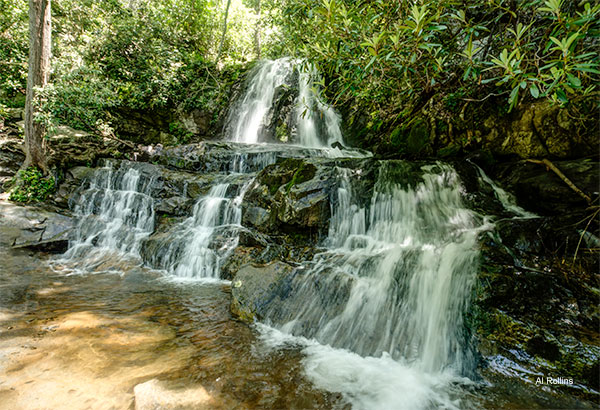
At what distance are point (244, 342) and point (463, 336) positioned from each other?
2.49 meters

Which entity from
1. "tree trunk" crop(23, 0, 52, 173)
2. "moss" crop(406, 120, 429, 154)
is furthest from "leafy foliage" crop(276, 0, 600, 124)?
"tree trunk" crop(23, 0, 52, 173)

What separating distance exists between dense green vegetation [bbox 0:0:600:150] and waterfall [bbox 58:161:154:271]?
2355 mm

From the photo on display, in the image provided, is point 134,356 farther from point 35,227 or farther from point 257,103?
point 257,103

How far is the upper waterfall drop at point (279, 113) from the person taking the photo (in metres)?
10.9

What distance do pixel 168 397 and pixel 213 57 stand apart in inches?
650

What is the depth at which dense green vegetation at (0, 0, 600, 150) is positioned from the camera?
4.16m

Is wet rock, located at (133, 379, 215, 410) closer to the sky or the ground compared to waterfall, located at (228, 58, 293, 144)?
closer to the ground

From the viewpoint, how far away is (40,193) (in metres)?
8.20

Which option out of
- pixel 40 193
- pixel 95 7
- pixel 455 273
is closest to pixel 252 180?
pixel 455 273

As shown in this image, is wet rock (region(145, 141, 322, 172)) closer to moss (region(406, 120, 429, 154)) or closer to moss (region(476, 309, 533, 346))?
moss (region(406, 120, 429, 154))

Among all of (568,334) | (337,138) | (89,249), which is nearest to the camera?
(568,334)

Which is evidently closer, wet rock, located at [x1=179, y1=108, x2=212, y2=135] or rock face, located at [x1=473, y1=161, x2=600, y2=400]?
rock face, located at [x1=473, y1=161, x2=600, y2=400]

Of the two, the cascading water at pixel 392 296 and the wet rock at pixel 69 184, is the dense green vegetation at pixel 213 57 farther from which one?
the cascading water at pixel 392 296

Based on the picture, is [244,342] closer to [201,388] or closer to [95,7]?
[201,388]
